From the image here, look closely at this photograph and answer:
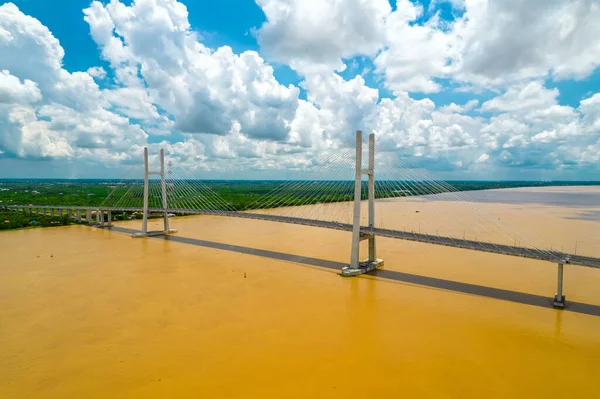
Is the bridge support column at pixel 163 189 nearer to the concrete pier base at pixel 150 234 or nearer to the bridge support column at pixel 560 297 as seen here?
the concrete pier base at pixel 150 234

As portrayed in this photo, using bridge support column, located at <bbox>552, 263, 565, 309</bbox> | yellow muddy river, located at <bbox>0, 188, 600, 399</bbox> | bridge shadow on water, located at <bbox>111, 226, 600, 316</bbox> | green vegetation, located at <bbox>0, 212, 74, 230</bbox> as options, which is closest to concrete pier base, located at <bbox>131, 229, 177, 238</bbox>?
yellow muddy river, located at <bbox>0, 188, 600, 399</bbox>

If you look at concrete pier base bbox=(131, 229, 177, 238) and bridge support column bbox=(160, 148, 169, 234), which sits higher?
bridge support column bbox=(160, 148, 169, 234)

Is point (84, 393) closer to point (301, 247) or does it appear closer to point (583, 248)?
point (301, 247)

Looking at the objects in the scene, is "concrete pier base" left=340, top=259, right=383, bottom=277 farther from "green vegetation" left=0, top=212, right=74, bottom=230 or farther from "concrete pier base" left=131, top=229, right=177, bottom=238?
"green vegetation" left=0, top=212, right=74, bottom=230

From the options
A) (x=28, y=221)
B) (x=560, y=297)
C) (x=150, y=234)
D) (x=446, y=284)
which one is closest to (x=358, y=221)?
(x=446, y=284)

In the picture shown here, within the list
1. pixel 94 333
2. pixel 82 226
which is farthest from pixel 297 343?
pixel 82 226
